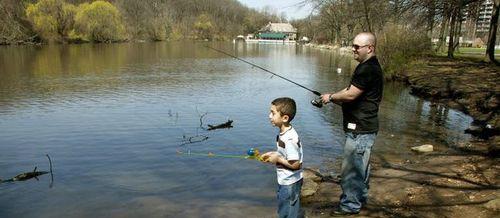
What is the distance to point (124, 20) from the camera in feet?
331

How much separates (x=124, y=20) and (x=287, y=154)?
103353 millimetres

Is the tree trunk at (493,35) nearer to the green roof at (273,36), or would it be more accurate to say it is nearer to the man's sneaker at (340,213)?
the man's sneaker at (340,213)

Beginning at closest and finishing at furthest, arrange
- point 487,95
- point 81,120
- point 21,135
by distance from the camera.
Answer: point 21,135 < point 81,120 < point 487,95

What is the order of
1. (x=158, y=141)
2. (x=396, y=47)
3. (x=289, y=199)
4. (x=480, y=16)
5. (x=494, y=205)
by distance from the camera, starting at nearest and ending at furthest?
(x=289, y=199), (x=494, y=205), (x=158, y=141), (x=396, y=47), (x=480, y=16)

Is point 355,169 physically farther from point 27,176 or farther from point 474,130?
point 474,130

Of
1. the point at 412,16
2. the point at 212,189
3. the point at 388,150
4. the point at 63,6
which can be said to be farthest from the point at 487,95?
the point at 63,6

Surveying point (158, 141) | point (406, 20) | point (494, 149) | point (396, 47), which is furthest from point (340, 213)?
point (396, 47)

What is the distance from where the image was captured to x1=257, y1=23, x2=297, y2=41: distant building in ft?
455

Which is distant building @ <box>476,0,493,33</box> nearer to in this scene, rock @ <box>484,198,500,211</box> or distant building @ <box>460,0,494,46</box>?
distant building @ <box>460,0,494,46</box>

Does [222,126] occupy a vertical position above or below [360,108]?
below

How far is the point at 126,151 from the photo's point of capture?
11180 millimetres

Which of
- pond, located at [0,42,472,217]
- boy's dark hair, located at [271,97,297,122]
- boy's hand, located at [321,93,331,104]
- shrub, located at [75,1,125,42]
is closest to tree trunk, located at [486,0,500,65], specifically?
pond, located at [0,42,472,217]

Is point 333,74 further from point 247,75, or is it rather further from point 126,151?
point 126,151

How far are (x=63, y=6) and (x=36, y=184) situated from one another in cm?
7457
